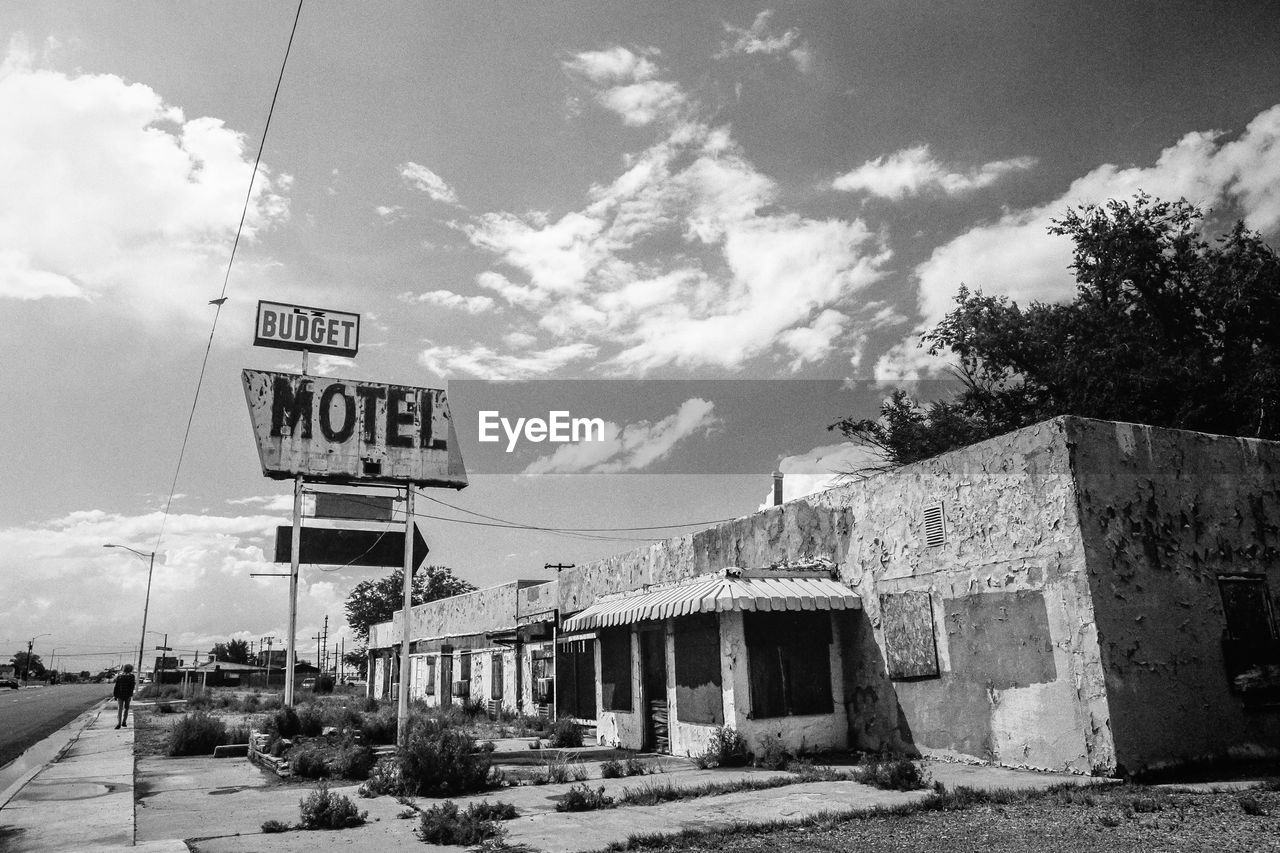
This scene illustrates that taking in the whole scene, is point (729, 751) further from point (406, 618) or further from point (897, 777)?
point (406, 618)

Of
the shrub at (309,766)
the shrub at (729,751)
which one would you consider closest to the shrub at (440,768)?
the shrub at (309,766)

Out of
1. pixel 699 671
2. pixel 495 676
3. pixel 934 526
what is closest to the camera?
pixel 934 526

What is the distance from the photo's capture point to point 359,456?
17.1 metres

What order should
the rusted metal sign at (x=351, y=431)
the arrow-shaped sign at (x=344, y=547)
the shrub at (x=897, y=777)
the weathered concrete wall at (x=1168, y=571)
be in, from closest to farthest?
the shrub at (x=897, y=777) → the weathered concrete wall at (x=1168, y=571) → the rusted metal sign at (x=351, y=431) → the arrow-shaped sign at (x=344, y=547)

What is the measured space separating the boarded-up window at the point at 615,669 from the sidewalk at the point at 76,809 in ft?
25.9

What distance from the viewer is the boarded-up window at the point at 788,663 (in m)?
12.5

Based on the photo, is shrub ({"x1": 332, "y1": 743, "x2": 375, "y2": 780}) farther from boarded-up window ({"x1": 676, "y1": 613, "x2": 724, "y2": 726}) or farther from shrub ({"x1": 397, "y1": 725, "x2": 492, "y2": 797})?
boarded-up window ({"x1": 676, "y1": 613, "x2": 724, "y2": 726})

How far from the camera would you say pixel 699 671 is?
43.6ft

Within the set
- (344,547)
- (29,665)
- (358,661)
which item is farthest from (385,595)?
(29,665)

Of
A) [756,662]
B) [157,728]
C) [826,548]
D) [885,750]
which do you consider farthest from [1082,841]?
[157,728]

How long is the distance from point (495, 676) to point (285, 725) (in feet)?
37.9

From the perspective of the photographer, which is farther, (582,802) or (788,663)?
(788,663)

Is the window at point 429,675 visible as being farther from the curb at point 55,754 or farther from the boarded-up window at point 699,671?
the boarded-up window at point 699,671

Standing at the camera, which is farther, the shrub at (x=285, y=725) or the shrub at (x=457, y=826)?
the shrub at (x=285, y=725)
